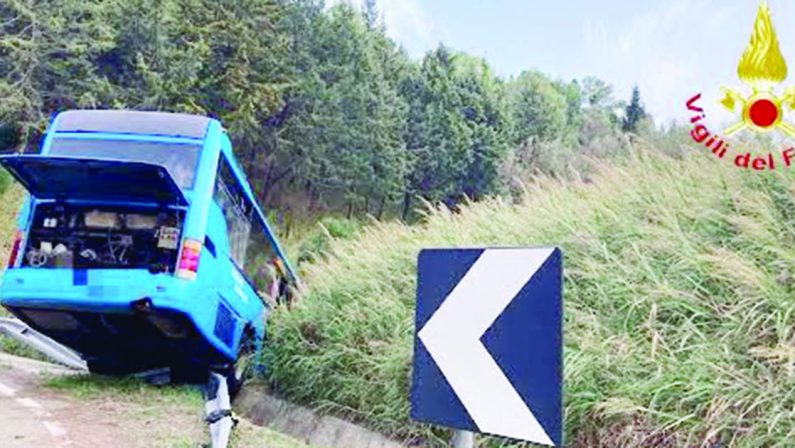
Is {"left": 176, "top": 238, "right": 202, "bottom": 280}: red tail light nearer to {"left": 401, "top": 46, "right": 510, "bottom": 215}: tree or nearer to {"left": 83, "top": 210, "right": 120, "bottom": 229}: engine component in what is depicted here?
{"left": 83, "top": 210, "right": 120, "bottom": 229}: engine component

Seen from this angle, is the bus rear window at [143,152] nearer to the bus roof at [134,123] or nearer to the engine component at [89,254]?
the bus roof at [134,123]

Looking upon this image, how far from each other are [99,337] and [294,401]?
2348mm

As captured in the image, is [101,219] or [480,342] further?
[101,219]

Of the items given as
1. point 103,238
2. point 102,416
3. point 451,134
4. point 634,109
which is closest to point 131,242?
point 103,238

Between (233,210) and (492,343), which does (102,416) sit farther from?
(492,343)

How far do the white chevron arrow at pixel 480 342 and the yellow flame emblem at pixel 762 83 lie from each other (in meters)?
4.43

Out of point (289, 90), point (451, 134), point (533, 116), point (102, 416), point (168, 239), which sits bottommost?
point (102, 416)

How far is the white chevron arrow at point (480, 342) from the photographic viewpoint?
72.1 inches

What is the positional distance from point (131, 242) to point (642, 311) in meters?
5.33

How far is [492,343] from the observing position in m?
1.92

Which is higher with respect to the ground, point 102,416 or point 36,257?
point 36,257

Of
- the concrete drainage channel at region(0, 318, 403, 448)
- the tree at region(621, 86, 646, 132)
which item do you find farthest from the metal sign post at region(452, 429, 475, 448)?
the tree at region(621, 86, 646, 132)

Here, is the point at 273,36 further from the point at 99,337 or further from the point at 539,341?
the point at 539,341

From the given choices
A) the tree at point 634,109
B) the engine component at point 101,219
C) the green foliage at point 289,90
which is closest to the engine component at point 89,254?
the engine component at point 101,219
